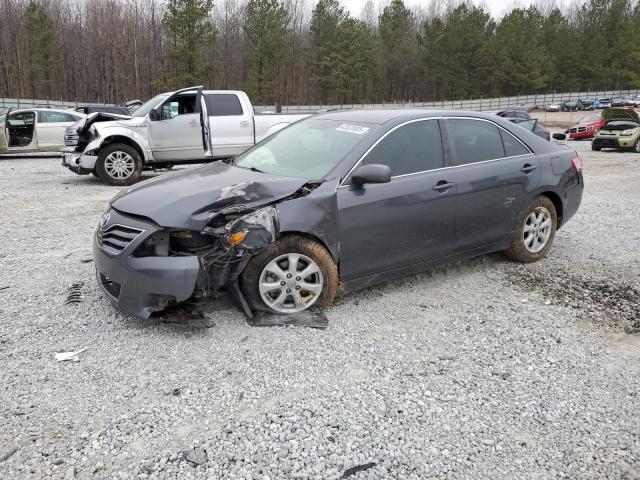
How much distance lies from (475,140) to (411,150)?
0.81m

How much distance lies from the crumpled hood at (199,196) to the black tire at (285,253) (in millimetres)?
343

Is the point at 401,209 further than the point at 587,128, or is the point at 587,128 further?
the point at 587,128

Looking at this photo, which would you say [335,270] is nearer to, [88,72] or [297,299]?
[297,299]

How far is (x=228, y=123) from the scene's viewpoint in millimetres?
11047

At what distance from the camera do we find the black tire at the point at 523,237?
16.7 ft

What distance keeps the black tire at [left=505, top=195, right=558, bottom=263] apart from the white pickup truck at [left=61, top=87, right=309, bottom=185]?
5.84 meters

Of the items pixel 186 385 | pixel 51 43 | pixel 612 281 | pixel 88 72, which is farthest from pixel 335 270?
pixel 88 72

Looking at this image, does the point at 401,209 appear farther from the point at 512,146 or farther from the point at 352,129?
the point at 512,146

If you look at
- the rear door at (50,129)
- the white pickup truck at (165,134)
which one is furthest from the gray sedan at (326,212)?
the rear door at (50,129)

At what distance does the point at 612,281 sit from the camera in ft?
16.2

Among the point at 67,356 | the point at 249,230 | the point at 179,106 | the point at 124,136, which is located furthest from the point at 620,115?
the point at 67,356

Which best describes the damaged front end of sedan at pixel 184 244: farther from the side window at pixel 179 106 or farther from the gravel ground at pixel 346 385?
the side window at pixel 179 106

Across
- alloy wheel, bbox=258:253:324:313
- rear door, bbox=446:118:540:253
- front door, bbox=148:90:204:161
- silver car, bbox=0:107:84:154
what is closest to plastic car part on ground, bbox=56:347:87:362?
alloy wheel, bbox=258:253:324:313

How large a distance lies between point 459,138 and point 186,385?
3177 mm
